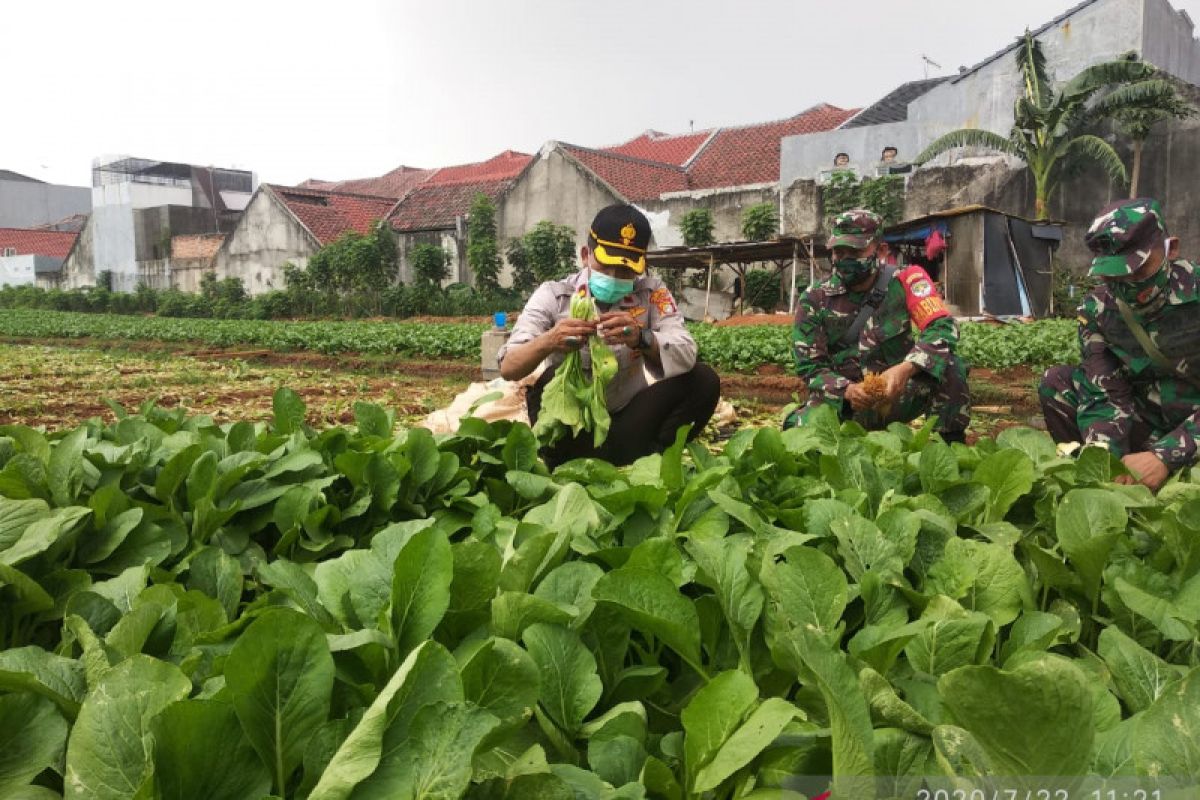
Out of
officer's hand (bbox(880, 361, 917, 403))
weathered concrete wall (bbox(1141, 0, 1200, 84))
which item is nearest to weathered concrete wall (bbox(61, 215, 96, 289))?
weathered concrete wall (bbox(1141, 0, 1200, 84))

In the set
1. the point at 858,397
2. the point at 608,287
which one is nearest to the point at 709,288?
the point at 858,397

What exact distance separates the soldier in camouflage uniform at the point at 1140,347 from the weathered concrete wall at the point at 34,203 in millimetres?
60158

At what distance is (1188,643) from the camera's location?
1.05 m

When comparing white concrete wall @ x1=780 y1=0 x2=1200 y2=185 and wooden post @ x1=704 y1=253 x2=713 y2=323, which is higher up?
white concrete wall @ x1=780 y1=0 x2=1200 y2=185

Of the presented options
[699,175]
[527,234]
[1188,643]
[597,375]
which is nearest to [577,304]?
[597,375]

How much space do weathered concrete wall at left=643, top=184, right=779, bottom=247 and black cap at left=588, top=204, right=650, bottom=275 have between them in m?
20.2

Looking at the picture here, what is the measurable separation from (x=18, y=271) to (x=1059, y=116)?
4401 cm

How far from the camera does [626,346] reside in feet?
12.0

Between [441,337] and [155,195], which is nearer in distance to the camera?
[441,337]

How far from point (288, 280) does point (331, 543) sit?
32.4 m

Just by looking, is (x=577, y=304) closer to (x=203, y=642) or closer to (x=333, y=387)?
(x=203, y=642)

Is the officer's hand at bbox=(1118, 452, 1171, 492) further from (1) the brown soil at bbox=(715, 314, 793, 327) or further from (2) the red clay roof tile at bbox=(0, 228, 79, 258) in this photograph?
(2) the red clay roof tile at bbox=(0, 228, 79, 258)

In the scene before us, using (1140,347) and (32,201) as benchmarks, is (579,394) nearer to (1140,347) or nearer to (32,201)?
(1140,347)

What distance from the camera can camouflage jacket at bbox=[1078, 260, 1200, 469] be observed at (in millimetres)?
3293
